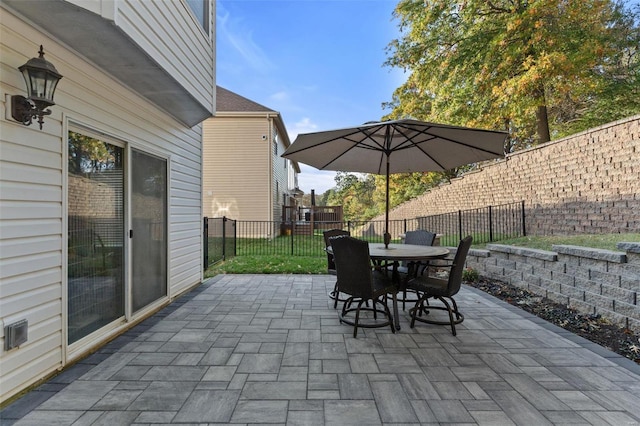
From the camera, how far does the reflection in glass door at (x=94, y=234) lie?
8.69 feet

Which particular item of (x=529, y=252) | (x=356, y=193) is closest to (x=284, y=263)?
(x=529, y=252)

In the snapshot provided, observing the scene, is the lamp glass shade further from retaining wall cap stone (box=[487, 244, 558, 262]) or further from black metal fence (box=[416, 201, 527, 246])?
black metal fence (box=[416, 201, 527, 246])

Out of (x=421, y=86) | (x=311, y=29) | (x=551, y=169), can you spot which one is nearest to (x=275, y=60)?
(x=311, y=29)

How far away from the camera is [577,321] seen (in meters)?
3.42

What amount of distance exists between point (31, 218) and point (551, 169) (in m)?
8.64

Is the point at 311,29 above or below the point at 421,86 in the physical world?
above

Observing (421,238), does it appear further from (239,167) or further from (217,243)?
(239,167)

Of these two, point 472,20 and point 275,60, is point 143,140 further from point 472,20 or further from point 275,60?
point 275,60

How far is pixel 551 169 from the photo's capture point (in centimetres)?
694

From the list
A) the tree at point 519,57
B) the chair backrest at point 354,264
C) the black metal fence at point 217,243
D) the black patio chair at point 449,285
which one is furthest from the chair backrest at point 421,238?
the tree at point 519,57

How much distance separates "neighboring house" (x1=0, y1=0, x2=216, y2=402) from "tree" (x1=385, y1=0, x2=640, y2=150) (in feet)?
26.2

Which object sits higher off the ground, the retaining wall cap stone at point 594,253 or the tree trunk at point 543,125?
the tree trunk at point 543,125

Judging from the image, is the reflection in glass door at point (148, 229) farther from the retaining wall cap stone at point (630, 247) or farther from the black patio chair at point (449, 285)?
the retaining wall cap stone at point (630, 247)

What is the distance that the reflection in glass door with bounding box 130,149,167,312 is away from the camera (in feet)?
11.5
